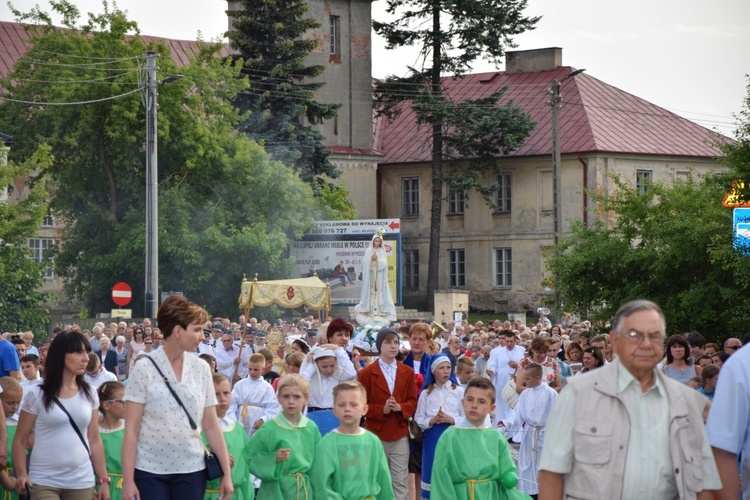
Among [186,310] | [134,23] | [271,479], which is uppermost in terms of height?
[134,23]

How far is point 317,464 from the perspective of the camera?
9.86 m

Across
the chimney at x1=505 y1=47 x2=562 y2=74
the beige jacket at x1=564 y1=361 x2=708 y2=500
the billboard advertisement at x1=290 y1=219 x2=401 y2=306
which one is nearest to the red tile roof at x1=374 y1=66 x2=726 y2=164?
the chimney at x1=505 y1=47 x2=562 y2=74

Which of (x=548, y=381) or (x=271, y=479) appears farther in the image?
(x=548, y=381)

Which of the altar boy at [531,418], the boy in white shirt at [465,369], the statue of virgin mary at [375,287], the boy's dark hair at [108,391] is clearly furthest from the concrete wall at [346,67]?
the boy's dark hair at [108,391]

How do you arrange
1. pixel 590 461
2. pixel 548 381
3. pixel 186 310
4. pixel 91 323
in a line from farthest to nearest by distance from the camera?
pixel 91 323 → pixel 548 381 → pixel 186 310 → pixel 590 461

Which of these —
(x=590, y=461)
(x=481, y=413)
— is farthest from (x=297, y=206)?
(x=590, y=461)

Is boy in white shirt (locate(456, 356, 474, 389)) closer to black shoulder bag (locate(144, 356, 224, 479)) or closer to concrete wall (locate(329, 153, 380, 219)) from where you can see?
black shoulder bag (locate(144, 356, 224, 479))

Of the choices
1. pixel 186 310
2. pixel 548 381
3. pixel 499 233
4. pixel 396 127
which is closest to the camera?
pixel 186 310

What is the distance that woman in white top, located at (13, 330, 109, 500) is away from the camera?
8.82m

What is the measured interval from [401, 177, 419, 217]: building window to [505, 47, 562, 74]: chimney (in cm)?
716

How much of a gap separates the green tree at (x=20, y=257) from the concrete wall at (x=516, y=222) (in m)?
27.3

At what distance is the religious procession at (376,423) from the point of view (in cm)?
→ 556

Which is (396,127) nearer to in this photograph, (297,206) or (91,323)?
(297,206)

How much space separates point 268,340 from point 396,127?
43480 millimetres
